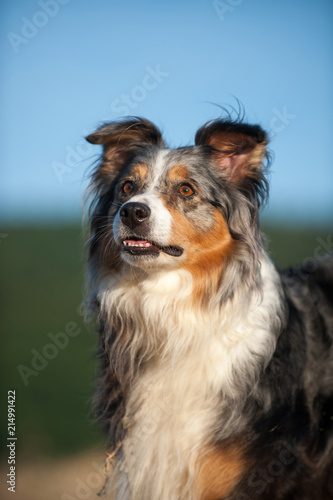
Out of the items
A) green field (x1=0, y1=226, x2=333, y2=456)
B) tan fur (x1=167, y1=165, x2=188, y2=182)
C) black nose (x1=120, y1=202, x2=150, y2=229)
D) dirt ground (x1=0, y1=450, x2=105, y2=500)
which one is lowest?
green field (x1=0, y1=226, x2=333, y2=456)

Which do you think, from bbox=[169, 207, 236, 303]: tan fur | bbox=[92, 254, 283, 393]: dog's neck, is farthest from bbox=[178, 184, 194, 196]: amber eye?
bbox=[92, 254, 283, 393]: dog's neck

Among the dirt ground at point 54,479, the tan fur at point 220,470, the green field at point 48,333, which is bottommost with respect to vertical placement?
the green field at point 48,333

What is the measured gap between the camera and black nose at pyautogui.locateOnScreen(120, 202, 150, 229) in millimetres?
3711

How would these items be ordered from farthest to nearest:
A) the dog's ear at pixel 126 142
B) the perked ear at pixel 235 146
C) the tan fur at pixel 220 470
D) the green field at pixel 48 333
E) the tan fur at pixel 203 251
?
the green field at pixel 48 333 → the dog's ear at pixel 126 142 → the perked ear at pixel 235 146 → the tan fur at pixel 203 251 → the tan fur at pixel 220 470

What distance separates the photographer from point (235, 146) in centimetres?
418

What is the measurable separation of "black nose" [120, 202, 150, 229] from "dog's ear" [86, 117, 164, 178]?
948 millimetres

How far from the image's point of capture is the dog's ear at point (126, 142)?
4523mm

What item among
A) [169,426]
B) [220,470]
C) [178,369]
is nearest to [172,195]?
[178,369]

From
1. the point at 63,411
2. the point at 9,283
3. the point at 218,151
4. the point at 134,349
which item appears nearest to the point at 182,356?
the point at 134,349

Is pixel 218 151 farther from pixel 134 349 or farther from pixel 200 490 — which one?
pixel 200 490

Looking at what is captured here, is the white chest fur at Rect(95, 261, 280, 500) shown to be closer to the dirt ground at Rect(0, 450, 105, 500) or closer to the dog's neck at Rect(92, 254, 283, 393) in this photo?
the dog's neck at Rect(92, 254, 283, 393)

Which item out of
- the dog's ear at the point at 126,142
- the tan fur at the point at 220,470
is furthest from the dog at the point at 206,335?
the dog's ear at the point at 126,142

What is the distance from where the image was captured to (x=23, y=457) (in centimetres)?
678

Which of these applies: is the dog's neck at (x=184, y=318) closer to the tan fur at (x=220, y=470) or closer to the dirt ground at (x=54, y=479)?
the tan fur at (x=220, y=470)
